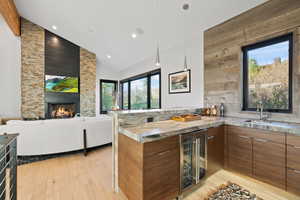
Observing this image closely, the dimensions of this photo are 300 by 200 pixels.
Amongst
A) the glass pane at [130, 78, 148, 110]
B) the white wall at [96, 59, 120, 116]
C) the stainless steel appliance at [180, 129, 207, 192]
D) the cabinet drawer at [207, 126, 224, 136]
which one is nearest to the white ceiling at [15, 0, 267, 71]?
the glass pane at [130, 78, 148, 110]

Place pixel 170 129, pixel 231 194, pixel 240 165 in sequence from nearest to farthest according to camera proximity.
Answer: pixel 170 129 → pixel 231 194 → pixel 240 165

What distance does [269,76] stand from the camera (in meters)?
2.37

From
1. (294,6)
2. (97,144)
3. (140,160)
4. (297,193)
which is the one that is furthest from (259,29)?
(97,144)

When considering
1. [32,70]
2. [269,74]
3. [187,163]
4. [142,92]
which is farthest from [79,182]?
[32,70]

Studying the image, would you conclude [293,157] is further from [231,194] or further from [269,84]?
[269,84]

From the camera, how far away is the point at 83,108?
19.8ft

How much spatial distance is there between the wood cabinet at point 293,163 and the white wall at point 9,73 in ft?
24.2

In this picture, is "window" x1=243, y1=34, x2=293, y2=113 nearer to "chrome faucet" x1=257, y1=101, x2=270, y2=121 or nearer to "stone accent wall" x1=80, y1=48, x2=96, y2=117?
"chrome faucet" x1=257, y1=101, x2=270, y2=121

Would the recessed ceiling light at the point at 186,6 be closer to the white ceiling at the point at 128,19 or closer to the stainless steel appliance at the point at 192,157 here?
the white ceiling at the point at 128,19

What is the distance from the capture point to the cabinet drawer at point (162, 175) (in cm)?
143

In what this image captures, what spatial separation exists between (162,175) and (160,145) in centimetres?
35

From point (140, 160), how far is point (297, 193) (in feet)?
6.55

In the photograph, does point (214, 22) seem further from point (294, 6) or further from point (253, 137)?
point (253, 137)

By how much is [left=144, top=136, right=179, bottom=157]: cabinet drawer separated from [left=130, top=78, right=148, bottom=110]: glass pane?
3.80 metres
